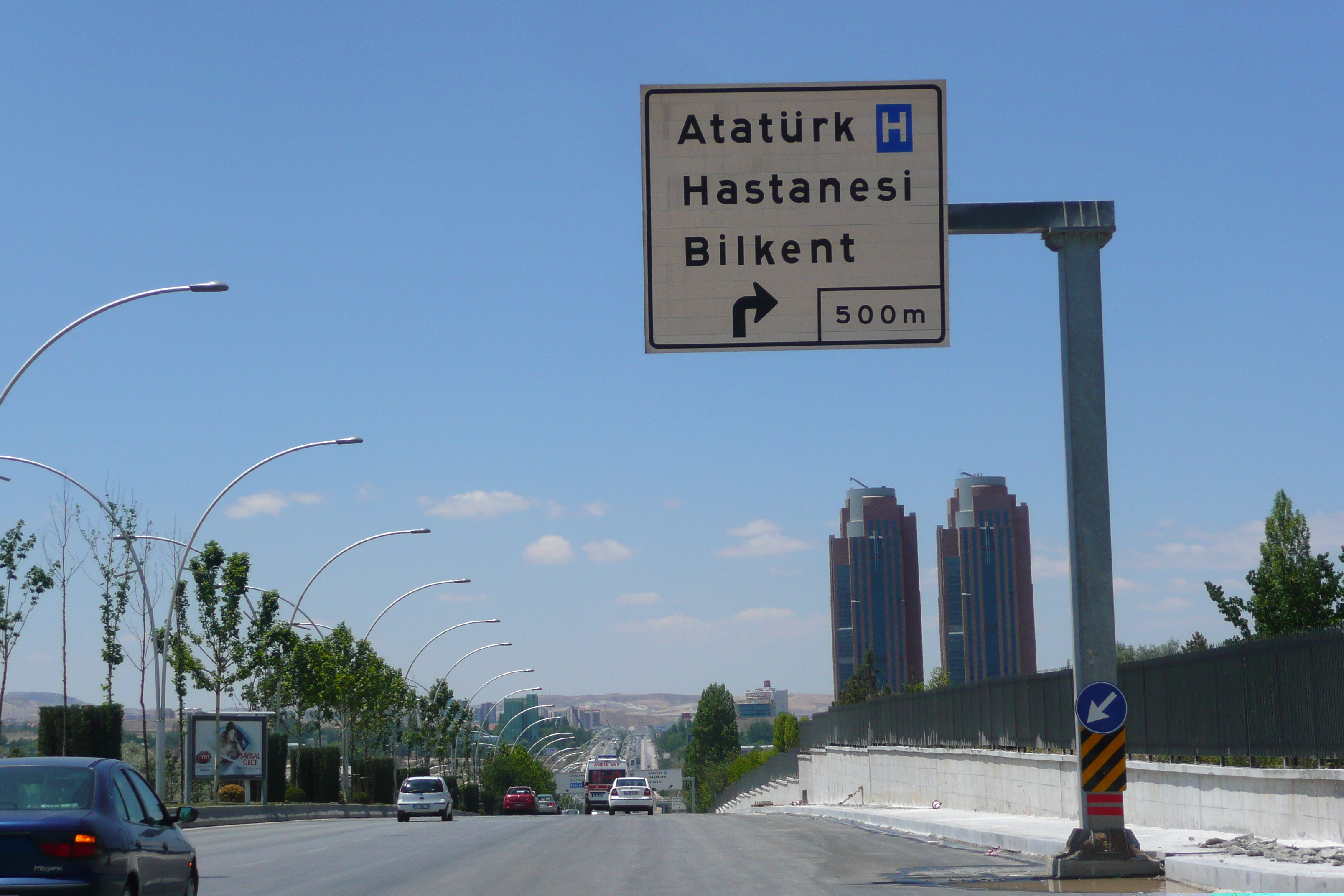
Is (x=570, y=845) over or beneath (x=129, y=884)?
beneath

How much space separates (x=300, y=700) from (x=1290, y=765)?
52269 millimetres

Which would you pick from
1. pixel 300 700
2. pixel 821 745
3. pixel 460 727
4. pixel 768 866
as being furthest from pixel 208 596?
pixel 460 727

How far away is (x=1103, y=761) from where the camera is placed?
51.4ft

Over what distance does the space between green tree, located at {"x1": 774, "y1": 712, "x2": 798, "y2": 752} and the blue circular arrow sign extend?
13267 centimetres

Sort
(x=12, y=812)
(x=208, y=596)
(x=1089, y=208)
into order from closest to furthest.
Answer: (x=12, y=812), (x=1089, y=208), (x=208, y=596)

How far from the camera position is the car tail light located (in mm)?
10047

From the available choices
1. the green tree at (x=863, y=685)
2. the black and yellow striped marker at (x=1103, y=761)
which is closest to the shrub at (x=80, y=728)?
the black and yellow striped marker at (x=1103, y=761)

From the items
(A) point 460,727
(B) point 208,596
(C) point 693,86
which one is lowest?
(A) point 460,727

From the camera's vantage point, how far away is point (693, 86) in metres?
15.3

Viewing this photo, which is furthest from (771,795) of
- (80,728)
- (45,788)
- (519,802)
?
(45,788)

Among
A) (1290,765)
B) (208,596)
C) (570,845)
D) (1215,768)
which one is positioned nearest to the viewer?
(1290,765)

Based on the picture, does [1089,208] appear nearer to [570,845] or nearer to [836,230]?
[836,230]

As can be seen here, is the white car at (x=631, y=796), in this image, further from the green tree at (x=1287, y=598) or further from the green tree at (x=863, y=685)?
the green tree at (x=863, y=685)

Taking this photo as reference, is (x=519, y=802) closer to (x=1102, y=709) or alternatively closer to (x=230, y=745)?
(x=230, y=745)
